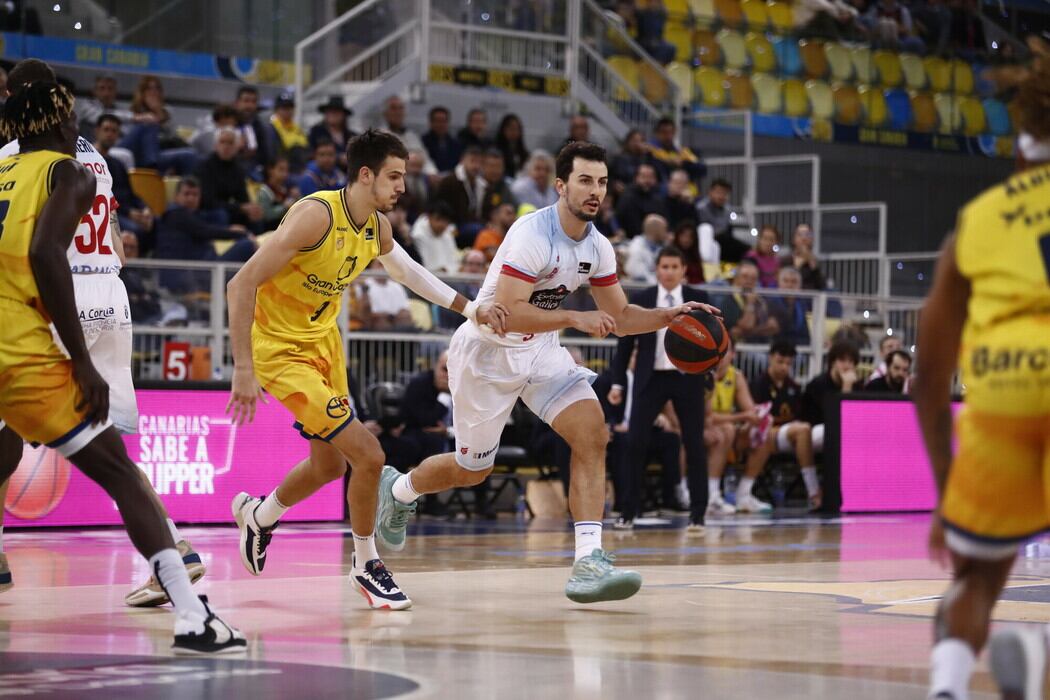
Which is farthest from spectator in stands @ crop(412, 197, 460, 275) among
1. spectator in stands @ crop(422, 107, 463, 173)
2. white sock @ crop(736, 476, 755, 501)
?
white sock @ crop(736, 476, 755, 501)

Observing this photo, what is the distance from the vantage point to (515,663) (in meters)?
5.25

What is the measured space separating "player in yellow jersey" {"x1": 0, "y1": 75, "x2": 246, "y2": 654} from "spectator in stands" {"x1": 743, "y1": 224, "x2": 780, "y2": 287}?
47.5 ft

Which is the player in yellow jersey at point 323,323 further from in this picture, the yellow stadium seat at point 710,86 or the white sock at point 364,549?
the yellow stadium seat at point 710,86

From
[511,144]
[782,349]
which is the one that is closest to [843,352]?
[782,349]

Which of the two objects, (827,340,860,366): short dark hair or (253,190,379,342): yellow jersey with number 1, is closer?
(253,190,379,342): yellow jersey with number 1

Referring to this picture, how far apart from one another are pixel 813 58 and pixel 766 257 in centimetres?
677

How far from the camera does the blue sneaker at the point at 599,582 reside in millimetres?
6758

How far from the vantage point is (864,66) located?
83.4 feet

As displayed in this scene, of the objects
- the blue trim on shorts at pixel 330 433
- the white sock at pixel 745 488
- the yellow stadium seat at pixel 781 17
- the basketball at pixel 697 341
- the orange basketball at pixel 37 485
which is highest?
the yellow stadium seat at pixel 781 17

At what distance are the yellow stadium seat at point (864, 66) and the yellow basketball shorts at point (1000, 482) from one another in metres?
22.8

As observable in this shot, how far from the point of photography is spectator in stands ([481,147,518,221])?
701 inches

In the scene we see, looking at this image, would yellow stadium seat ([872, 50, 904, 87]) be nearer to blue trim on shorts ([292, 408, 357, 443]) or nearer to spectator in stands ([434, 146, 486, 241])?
spectator in stands ([434, 146, 486, 241])

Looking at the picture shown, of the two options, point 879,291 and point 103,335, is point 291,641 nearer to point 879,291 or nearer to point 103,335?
point 103,335

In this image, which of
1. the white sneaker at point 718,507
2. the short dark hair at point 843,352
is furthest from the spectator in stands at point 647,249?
the white sneaker at point 718,507
